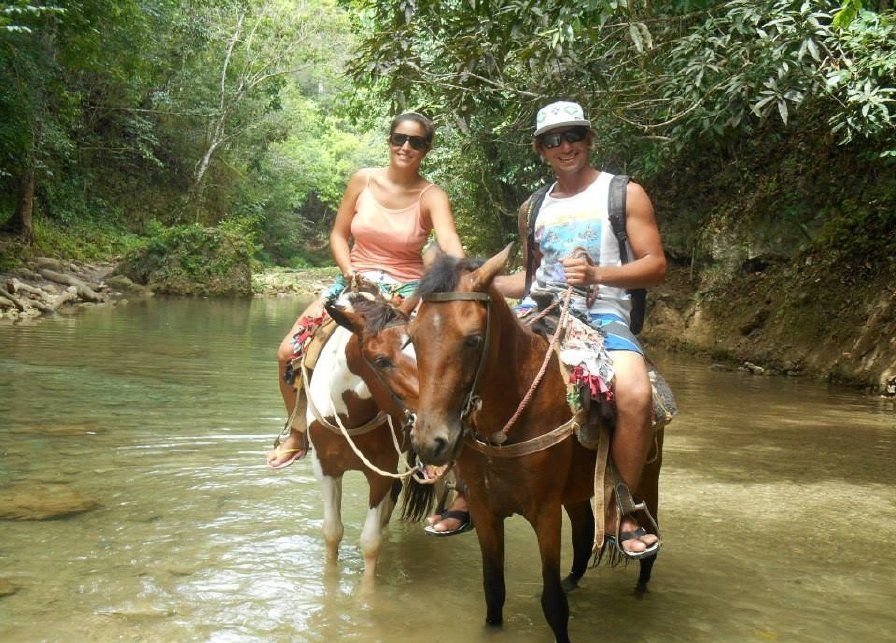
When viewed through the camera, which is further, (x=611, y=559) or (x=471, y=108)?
(x=471, y=108)

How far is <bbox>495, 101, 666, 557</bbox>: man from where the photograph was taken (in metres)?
3.81

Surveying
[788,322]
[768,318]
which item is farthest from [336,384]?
[768,318]

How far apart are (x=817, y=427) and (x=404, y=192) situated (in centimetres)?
599

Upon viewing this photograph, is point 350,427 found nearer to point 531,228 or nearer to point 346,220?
point 346,220

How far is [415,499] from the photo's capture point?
18.3ft

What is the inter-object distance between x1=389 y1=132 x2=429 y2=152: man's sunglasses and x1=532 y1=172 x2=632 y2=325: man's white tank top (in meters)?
1.12

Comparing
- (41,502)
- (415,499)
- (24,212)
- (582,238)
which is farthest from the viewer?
(24,212)

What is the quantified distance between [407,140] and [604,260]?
160cm

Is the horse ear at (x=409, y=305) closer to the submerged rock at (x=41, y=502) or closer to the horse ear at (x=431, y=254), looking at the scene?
the horse ear at (x=431, y=254)

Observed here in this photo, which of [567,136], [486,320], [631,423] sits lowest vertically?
[631,423]

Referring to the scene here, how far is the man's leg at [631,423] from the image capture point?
381 cm

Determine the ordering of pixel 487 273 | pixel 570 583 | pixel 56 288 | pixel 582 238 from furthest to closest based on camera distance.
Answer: pixel 56 288 < pixel 570 583 < pixel 582 238 < pixel 487 273

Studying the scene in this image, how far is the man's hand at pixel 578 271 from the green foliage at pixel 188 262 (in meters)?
24.7

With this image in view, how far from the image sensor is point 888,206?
11461mm
